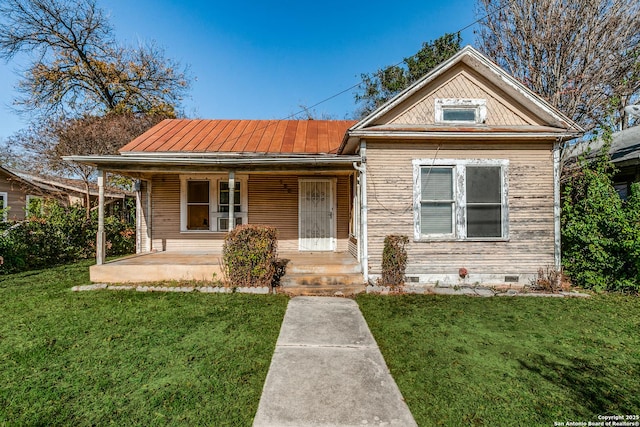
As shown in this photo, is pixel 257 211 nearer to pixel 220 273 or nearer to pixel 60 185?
pixel 220 273

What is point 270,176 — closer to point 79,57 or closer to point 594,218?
point 594,218

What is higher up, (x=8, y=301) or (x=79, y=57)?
(x=79, y=57)

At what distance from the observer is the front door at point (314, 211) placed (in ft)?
30.2

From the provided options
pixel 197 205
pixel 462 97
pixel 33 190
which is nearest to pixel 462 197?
pixel 462 97

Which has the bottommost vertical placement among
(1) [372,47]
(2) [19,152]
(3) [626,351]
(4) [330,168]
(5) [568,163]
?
(3) [626,351]

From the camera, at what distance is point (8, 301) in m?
5.66

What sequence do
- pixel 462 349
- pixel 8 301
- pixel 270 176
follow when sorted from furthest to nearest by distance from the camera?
pixel 270 176
pixel 8 301
pixel 462 349

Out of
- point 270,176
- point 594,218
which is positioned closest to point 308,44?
point 270,176

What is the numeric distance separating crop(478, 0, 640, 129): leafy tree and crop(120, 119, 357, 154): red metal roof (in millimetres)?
5986

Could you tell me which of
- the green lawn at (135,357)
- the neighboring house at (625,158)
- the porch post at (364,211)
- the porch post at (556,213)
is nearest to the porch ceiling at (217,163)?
the porch post at (364,211)

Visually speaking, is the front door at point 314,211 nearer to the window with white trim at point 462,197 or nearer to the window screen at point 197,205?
the window screen at point 197,205

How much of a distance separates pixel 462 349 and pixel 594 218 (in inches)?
205

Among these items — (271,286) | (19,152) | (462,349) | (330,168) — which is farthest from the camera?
(19,152)

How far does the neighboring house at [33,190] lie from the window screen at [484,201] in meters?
14.1
